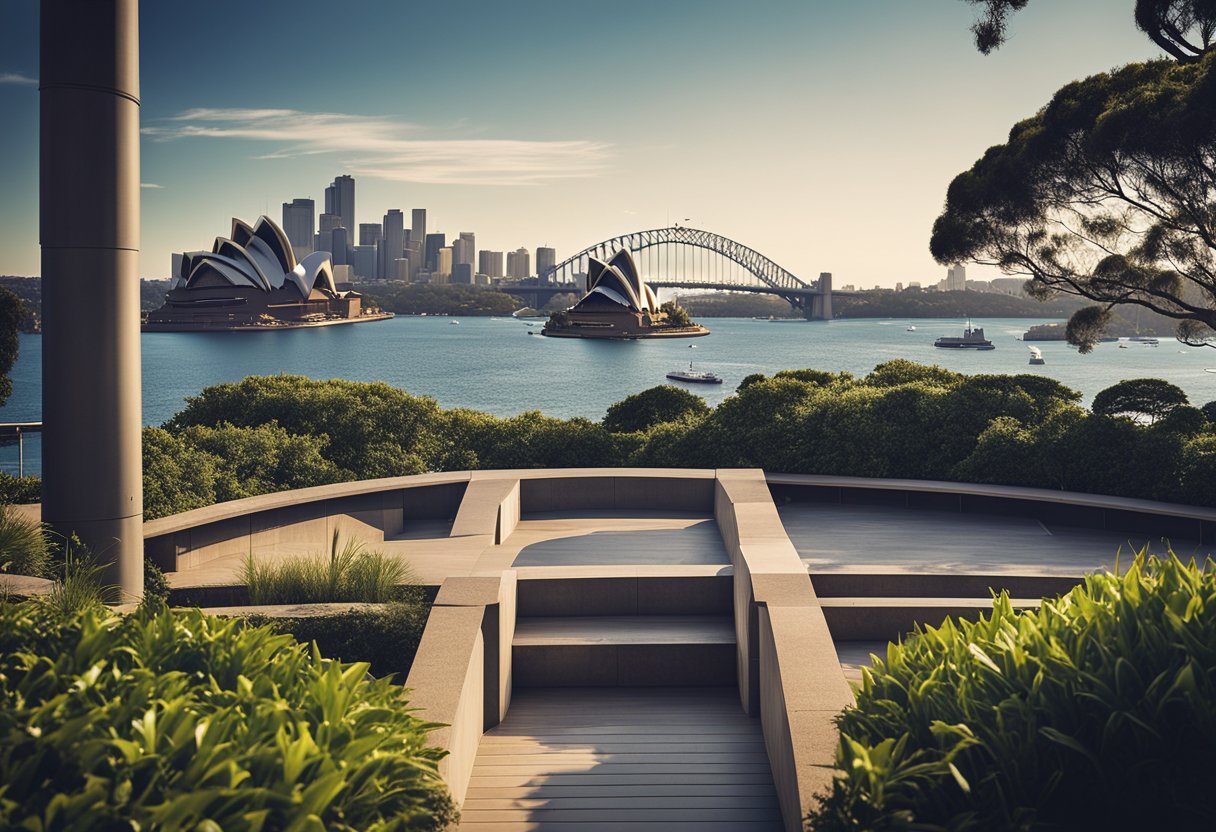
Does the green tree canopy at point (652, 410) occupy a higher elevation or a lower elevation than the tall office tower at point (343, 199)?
lower

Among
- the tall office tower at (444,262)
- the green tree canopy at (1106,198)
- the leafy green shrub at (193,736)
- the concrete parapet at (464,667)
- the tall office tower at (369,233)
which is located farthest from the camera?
the tall office tower at (369,233)

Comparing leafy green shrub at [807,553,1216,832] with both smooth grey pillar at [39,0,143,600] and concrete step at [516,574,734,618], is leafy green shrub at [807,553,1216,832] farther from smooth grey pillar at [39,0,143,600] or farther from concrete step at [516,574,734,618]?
smooth grey pillar at [39,0,143,600]

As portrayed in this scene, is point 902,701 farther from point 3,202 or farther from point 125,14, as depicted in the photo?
point 3,202

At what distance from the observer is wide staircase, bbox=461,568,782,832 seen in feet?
15.4

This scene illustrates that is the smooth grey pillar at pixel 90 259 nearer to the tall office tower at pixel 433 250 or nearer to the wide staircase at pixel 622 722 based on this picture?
the wide staircase at pixel 622 722

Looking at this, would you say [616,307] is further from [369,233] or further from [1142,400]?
[369,233]

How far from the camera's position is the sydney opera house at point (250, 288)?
77375 millimetres

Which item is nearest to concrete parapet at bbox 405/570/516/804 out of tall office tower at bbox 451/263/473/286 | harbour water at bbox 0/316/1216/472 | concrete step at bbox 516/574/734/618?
concrete step at bbox 516/574/734/618

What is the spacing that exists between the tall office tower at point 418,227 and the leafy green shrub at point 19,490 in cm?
14154

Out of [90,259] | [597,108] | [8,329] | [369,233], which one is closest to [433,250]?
[369,233]

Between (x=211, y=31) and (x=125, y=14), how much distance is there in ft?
117

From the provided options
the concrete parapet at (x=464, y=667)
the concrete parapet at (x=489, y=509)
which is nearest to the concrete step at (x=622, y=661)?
the concrete parapet at (x=464, y=667)

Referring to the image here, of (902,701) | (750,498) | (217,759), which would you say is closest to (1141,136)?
(750,498)

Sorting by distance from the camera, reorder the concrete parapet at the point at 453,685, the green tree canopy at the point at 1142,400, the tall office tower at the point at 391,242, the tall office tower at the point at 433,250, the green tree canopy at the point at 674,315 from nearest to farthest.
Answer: the concrete parapet at the point at 453,685
the green tree canopy at the point at 1142,400
the green tree canopy at the point at 674,315
the tall office tower at the point at 391,242
the tall office tower at the point at 433,250
